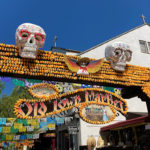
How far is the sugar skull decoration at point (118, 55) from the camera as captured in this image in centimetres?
677

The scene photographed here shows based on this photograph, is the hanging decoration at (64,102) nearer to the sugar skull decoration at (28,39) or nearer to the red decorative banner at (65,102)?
the red decorative banner at (65,102)

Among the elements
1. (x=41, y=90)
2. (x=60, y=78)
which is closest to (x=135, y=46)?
(x=41, y=90)

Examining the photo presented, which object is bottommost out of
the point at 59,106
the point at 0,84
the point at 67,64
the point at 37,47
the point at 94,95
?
the point at 59,106

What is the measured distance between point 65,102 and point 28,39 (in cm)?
298

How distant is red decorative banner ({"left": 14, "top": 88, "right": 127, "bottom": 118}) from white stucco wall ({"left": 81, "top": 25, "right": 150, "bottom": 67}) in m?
9.34

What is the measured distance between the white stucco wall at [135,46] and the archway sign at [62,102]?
30.3 ft

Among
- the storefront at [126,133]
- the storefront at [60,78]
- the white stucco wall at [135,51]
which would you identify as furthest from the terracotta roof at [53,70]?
the white stucco wall at [135,51]

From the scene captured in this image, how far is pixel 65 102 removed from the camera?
679 cm

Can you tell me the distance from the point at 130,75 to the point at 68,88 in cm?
631

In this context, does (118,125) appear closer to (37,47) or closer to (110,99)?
(110,99)

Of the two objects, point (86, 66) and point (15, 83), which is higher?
point (86, 66)

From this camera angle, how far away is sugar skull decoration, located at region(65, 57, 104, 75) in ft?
20.2

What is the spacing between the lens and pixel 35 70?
5.46 m

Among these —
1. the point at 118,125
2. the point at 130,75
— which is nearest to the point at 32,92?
the point at 130,75
